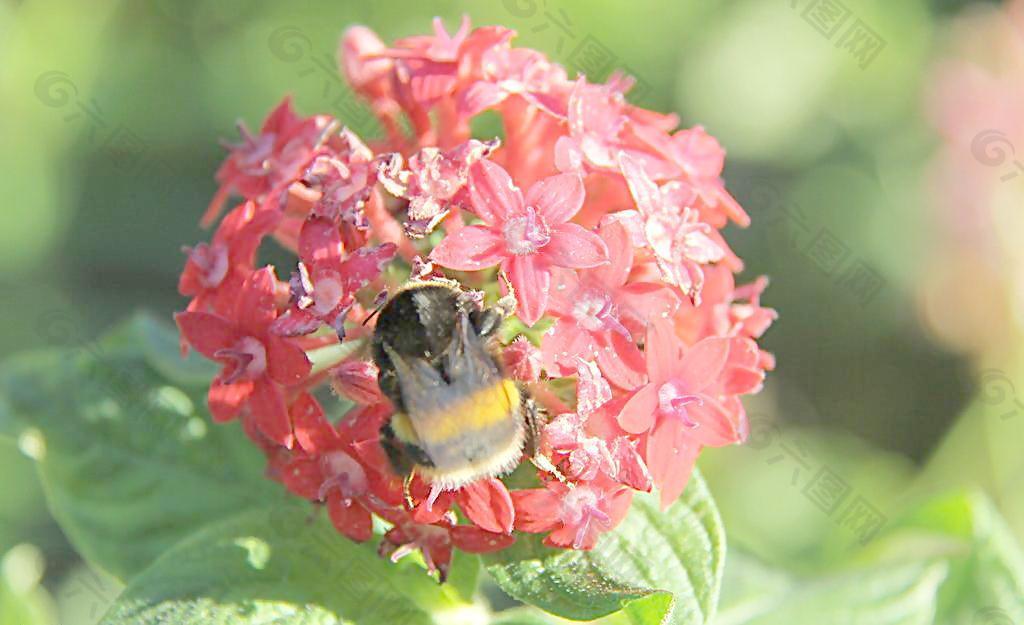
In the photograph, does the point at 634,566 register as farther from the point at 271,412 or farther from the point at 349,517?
the point at 271,412

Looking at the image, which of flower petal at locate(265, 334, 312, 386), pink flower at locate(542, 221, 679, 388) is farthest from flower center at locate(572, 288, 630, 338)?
flower petal at locate(265, 334, 312, 386)

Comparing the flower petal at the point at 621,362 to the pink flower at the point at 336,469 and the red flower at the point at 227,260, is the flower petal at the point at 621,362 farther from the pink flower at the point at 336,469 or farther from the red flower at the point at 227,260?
the red flower at the point at 227,260

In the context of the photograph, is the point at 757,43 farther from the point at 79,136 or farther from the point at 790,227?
the point at 79,136

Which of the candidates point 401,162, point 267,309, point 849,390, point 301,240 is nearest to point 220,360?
point 267,309

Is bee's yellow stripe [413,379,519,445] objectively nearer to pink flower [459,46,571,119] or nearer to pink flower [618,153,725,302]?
pink flower [618,153,725,302]

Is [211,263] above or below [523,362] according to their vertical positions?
below

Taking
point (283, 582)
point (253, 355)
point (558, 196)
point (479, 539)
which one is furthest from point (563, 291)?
point (283, 582)

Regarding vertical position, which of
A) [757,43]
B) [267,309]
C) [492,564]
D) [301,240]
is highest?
[757,43]
